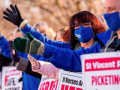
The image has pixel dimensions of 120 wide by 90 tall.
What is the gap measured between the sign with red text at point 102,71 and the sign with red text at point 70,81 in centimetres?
59

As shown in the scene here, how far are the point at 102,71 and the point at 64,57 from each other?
2.10 feet

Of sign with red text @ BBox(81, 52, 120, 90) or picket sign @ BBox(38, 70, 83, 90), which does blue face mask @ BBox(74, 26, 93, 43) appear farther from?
sign with red text @ BBox(81, 52, 120, 90)

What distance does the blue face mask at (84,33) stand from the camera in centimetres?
432

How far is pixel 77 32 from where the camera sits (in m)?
4.39

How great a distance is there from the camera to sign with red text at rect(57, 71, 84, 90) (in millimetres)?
3840

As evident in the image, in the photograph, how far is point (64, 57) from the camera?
3.71m

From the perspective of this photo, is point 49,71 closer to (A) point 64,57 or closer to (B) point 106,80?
(A) point 64,57

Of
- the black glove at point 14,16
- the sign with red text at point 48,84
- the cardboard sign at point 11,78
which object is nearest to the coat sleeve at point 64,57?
the sign with red text at point 48,84

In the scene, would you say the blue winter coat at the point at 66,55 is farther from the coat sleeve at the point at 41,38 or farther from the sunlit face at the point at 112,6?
the coat sleeve at the point at 41,38

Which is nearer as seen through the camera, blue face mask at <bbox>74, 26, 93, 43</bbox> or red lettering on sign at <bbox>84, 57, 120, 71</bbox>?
red lettering on sign at <bbox>84, 57, 120, 71</bbox>

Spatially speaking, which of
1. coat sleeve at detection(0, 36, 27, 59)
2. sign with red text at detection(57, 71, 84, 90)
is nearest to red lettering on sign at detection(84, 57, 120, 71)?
sign with red text at detection(57, 71, 84, 90)

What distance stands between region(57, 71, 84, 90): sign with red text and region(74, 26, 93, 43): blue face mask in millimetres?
578

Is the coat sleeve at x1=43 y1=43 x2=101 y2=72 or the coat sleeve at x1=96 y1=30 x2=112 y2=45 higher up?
A: the coat sleeve at x1=96 y1=30 x2=112 y2=45

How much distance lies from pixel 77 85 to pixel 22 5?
18836 mm
